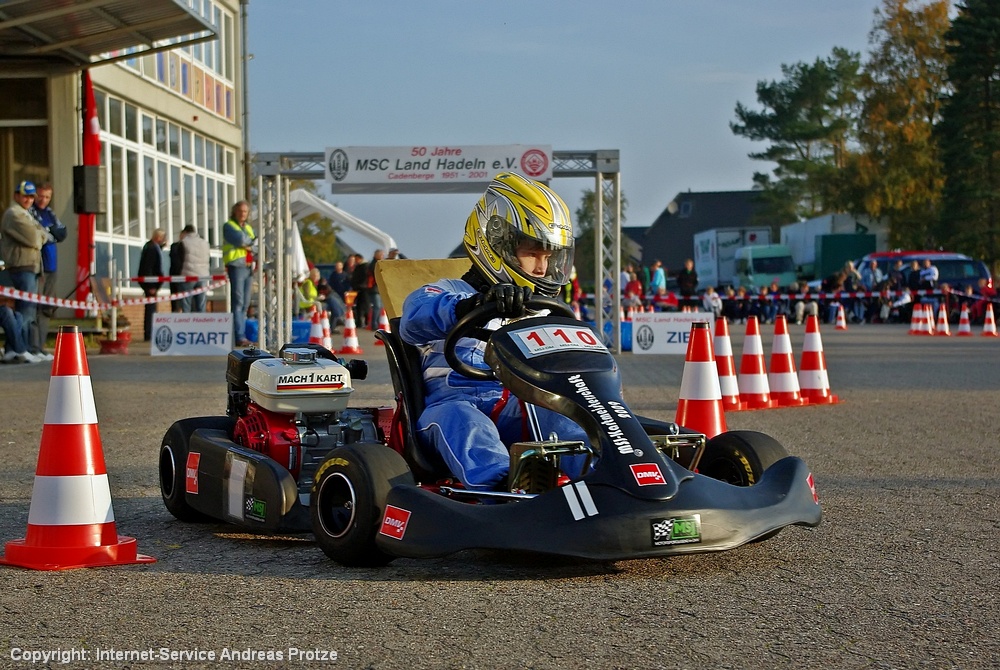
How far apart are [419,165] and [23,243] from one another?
581 cm

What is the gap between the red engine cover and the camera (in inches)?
219

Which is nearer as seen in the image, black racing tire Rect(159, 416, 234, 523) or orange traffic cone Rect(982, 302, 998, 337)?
black racing tire Rect(159, 416, 234, 523)

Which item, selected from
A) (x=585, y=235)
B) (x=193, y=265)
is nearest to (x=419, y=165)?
(x=193, y=265)

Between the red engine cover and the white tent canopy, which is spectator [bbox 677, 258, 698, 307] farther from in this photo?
the red engine cover

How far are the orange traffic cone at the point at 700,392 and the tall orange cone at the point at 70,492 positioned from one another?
12.5 feet

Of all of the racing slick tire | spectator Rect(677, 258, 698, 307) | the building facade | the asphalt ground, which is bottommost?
the asphalt ground

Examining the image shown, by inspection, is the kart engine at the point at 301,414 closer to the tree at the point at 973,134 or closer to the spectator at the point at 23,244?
the spectator at the point at 23,244

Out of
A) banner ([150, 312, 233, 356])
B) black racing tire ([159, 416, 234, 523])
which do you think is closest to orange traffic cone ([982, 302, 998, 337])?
banner ([150, 312, 233, 356])

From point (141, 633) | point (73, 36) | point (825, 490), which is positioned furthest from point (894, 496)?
point (73, 36)

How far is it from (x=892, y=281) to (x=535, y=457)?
3184 cm

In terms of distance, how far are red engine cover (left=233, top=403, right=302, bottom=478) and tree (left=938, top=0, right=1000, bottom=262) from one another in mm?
46973

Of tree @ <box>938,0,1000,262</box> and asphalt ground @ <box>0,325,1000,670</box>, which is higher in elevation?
tree @ <box>938,0,1000,262</box>

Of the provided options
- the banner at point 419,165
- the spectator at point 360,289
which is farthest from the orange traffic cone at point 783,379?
the spectator at point 360,289

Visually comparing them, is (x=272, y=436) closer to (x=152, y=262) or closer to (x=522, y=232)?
(x=522, y=232)
